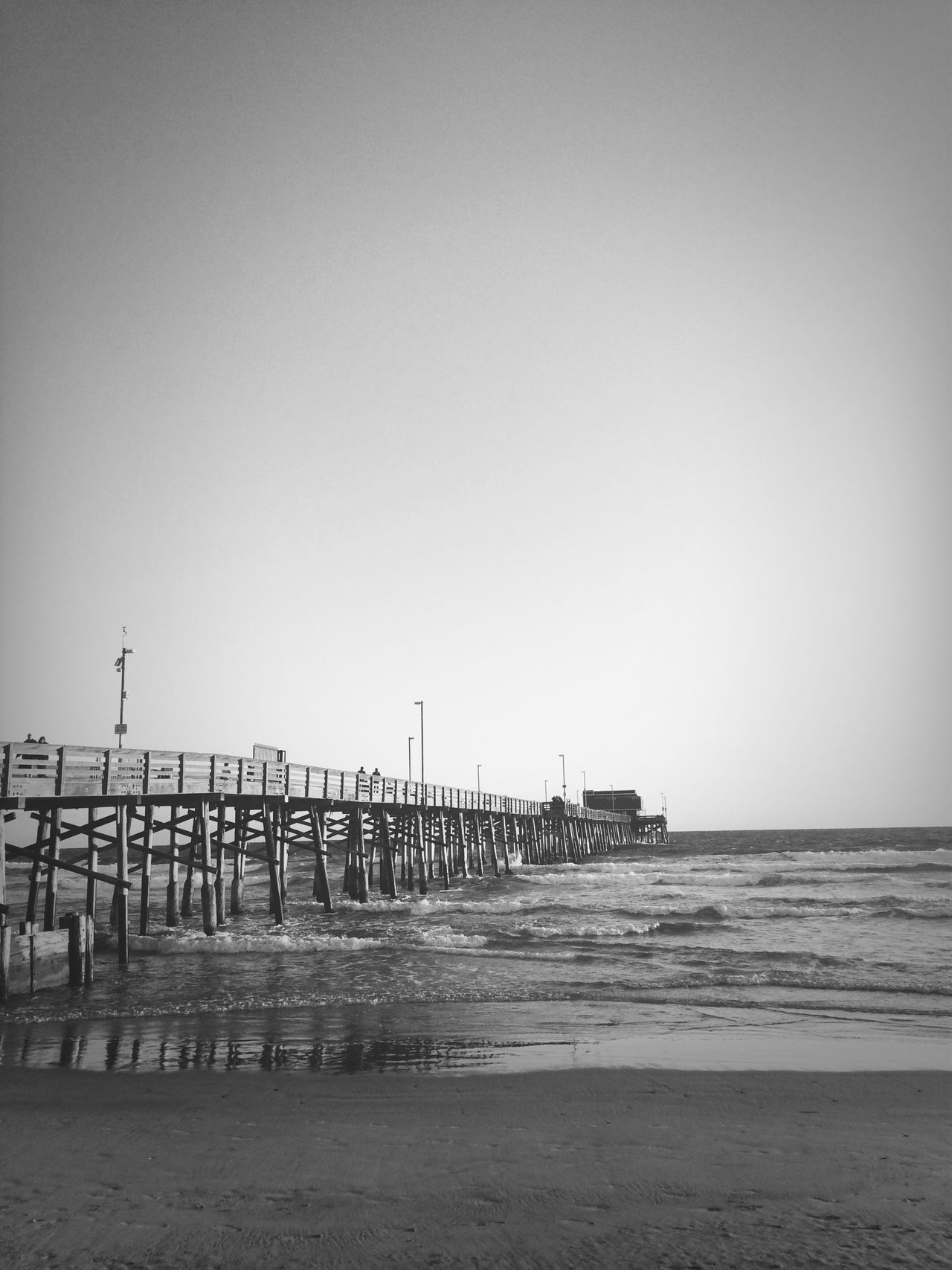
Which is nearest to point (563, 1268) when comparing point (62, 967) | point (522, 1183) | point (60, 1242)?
point (522, 1183)

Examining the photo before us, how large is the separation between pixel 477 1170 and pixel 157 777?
44.4 feet

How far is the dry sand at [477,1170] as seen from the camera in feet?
15.1

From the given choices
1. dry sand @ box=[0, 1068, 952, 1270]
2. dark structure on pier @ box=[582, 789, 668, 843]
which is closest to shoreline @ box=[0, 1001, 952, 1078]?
dry sand @ box=[0, 1068, 952, 1270]

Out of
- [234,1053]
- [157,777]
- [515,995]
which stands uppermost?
[157,777]

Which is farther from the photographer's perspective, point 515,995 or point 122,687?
point 122,687

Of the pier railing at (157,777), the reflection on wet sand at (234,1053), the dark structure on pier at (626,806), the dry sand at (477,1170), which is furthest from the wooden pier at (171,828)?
the dark structure on pier at (626,806)

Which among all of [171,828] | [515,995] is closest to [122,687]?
[171,828]

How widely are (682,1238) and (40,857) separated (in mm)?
13034

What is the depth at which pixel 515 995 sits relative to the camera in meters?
12.4

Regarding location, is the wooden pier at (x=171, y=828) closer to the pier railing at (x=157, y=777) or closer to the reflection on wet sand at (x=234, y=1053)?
the pier railing at (x=157, y=777)

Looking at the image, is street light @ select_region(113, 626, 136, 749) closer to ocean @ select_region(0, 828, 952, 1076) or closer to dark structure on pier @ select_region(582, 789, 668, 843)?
ocean @ select_region(0, 828, 952, 1076)

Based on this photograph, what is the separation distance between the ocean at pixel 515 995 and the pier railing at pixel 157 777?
124 inches

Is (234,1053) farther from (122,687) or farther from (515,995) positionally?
(122,687)

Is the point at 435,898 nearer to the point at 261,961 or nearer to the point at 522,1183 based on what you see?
the point at 261,961
